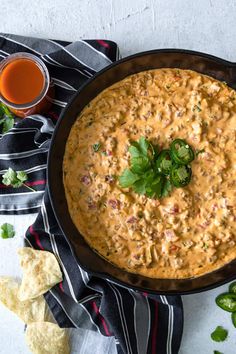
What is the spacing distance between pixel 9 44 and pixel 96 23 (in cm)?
67

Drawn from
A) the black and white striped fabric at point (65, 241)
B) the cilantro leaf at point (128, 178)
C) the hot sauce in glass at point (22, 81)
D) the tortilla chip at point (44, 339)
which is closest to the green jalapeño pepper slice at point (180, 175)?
the cilantro leaf at point (128, 178)

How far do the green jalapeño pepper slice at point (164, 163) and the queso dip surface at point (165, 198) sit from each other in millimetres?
86

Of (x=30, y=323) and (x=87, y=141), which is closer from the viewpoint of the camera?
(x=87, y=141)

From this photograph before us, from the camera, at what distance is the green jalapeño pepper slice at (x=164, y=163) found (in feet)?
12.7

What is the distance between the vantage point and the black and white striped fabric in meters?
4.25

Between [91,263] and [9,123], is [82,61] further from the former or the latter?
[91,263]

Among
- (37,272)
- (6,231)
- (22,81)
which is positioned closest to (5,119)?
(22,81)

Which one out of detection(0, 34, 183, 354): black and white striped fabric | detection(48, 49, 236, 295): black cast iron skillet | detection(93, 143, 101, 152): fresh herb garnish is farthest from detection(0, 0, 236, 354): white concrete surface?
detection(93, 143, 101, 152): fresh herb garnish

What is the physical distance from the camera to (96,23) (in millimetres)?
4504

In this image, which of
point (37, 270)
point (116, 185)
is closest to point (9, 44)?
point (116, 185)

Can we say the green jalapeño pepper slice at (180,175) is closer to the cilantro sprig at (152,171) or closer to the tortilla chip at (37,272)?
the cilantro sprig at (152,171)

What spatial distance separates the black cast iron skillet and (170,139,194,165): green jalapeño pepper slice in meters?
0.58

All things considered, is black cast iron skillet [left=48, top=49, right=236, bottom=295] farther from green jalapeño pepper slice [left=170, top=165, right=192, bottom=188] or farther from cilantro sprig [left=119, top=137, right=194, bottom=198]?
green jalapeño pepper slice [left=170, top=165, right=192, bottom=188]

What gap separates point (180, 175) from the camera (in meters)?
3.83
